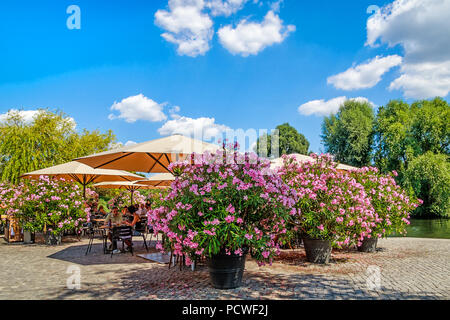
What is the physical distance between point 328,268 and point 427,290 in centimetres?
217

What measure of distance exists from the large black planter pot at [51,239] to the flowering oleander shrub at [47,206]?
0.63ft

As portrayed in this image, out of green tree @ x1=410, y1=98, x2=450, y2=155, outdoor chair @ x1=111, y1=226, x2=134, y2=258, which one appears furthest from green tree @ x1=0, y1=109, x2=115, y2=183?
green tree @ x1=410, y1=98, x2=450, y2=155

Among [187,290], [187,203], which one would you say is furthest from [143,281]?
[187,203]

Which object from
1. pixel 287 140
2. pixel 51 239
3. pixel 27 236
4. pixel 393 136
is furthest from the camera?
pixel 287 140

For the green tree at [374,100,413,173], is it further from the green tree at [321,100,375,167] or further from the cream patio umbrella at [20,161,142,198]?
the cream patio umbrella at [20,161,142,198]

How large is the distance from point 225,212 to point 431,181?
88.8 ft

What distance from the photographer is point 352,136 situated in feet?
115

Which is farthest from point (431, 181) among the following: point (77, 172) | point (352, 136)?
point (77, 172)

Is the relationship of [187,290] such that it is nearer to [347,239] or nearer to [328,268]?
[328,268]

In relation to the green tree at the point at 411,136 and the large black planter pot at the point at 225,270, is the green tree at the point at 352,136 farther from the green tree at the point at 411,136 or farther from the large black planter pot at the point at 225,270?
the large black planter pot at the point at 225,270

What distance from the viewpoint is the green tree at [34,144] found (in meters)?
17.7

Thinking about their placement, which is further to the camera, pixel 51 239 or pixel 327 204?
pixel 51 239

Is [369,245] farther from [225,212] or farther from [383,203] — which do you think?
[225,212]
